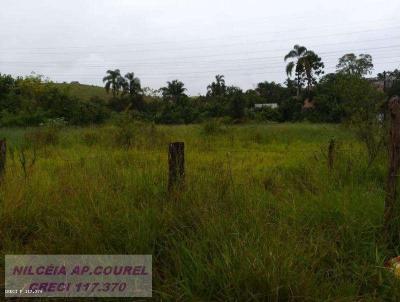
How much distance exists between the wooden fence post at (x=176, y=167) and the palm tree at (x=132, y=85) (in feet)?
152

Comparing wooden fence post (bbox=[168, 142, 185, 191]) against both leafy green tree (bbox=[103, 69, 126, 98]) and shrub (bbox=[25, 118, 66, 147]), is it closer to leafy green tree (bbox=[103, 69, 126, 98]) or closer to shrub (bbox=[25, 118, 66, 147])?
shrub (bbox=[25, 118, 66, 147])

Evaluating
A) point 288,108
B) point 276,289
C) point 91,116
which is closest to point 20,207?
point 276,289

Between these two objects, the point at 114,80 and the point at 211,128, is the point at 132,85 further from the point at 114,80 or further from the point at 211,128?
the point at 211,128

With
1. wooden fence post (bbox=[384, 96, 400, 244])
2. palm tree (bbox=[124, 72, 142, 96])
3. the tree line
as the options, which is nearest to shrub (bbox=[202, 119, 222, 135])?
the tree line

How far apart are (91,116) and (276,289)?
30.0 metres

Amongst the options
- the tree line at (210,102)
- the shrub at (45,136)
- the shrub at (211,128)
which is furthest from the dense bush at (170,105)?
the shrub at (45,136)

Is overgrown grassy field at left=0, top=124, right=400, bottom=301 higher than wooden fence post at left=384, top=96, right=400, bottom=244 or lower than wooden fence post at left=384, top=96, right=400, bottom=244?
lower

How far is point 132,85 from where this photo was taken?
5012 cm

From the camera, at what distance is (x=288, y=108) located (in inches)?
1642

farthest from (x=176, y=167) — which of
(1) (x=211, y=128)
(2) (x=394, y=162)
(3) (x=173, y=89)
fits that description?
(3) (x=173, y=89)

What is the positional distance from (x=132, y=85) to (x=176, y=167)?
156 feet

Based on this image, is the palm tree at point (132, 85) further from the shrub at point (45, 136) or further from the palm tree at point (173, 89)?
the shrub at point (45, 136)

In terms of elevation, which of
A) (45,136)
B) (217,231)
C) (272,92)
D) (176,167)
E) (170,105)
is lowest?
(217,231)

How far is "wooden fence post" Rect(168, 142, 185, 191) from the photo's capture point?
3.85 m
